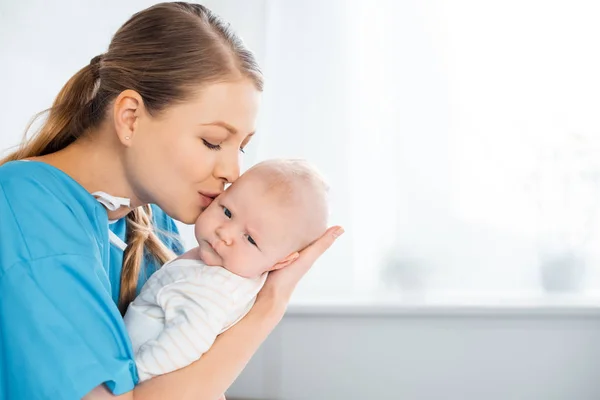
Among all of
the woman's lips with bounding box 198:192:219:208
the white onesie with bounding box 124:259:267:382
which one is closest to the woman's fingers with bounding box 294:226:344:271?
the white onesie with bounding box 124:259:267:382

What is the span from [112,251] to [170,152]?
1.01ft

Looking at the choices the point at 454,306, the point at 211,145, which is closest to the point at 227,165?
the point at 211,145

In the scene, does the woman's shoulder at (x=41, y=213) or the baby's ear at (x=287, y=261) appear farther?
the baby's ear at (x=287, y=261)

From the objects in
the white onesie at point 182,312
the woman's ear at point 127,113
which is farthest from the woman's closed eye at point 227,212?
the woman's ear at point 127,113

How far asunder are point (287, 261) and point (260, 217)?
0.49 ft

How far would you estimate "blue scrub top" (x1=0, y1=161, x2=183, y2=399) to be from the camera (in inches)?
41.7

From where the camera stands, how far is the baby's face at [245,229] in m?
1.29

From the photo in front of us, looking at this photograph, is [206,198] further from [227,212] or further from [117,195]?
[117,195]

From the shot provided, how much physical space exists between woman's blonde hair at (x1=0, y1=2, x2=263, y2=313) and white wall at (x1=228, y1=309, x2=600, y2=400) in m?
1.37

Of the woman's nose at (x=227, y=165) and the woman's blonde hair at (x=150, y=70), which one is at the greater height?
the woman's blonde hair at (x=150, y=70)

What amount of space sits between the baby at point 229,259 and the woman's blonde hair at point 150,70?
18 centimetres

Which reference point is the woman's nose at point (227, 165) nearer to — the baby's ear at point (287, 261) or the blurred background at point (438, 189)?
the baby's ear at point (287, 261)

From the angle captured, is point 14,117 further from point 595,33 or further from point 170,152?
point 595,33

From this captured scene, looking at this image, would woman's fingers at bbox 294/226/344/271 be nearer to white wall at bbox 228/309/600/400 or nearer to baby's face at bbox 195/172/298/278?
baby's face at bbox 195/172/298/278
